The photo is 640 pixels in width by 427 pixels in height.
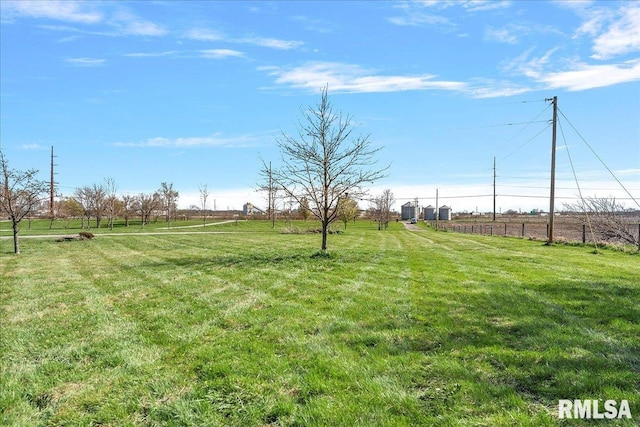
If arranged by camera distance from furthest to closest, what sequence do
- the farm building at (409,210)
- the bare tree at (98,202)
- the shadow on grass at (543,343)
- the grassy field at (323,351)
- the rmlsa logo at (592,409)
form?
1. the farm building at (409,210)
2. the bare tree at (98,202)
3. the shadow on grass at (543,343)
4. the grassy field at (323,351)
5. the rmlsa logo at (592,409)

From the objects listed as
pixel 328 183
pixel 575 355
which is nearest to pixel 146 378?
pixel 575 355

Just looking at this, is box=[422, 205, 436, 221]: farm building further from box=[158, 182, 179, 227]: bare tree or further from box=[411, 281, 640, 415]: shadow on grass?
box=[411, 281, 640, 415]: shadow on grass

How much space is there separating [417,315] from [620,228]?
1796 centimetres

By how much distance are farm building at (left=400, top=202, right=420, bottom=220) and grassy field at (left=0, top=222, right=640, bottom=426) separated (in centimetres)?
8975

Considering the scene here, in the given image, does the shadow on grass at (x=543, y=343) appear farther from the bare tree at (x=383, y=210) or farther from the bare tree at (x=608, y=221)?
the bare tree at (x=383, y=210)

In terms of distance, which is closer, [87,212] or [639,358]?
[639,358]

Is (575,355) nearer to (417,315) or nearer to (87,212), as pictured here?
(417,315)

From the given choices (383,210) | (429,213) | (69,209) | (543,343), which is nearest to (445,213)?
(429,213)

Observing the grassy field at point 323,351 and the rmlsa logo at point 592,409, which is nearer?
the rmlsa logo at point 592,409

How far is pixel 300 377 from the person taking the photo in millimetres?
3975

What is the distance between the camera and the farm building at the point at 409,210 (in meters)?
97.4

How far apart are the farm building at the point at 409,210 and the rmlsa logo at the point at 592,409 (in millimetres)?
94267

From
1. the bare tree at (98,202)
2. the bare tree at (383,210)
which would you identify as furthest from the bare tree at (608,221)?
the bare tree at (98,202)

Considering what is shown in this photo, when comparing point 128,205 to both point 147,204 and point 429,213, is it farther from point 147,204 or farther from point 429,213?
point 429,213
